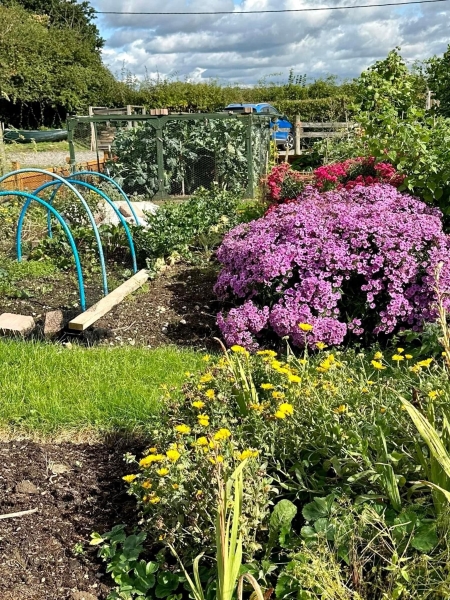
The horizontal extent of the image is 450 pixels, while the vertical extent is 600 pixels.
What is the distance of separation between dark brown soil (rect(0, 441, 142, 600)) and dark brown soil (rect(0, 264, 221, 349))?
1.91 meters

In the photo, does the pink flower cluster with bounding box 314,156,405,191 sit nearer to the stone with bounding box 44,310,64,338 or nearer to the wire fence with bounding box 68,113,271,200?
the stone with bounding box 44,310,64,338

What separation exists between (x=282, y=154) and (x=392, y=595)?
14.5 meters

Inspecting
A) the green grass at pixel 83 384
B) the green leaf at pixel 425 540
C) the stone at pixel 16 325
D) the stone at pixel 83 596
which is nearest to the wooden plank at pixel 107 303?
the green grass at pixel 83 384

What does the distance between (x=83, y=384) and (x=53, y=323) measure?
1.38m

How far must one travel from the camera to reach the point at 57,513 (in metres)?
2.85

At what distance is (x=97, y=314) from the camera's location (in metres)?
5.62

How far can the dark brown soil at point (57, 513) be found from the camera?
8.06 ft

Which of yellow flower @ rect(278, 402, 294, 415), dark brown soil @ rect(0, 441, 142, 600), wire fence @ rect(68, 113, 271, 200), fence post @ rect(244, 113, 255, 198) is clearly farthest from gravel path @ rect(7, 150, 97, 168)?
yellow flower @ rect(278, 402, 294, 415)

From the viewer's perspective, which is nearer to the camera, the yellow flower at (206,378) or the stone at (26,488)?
the stone at (26,488)

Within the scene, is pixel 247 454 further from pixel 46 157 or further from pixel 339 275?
pixel 46 157

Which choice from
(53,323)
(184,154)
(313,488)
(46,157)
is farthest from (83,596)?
(46,157)

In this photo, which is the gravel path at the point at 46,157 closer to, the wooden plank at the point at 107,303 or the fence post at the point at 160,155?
the fence post at the point at 160,155

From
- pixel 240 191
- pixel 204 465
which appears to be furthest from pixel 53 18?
pixel 204 465

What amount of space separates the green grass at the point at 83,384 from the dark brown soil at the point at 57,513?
0.29 metres
